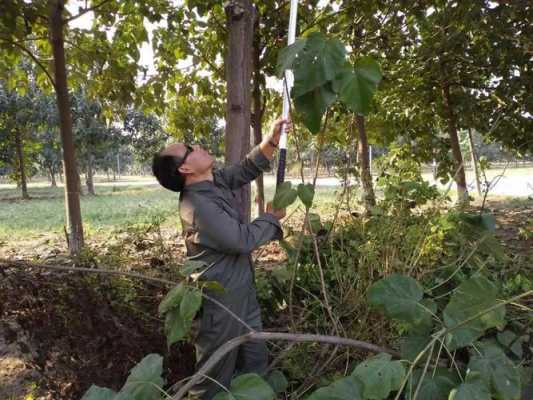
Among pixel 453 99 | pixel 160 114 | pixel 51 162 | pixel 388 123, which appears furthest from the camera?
pixel 51 162

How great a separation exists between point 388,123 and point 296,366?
6.21 metres

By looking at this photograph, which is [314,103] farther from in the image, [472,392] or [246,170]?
[246,170]

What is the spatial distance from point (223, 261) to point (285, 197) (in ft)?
1.72

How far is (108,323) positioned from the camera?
2119 millimetres

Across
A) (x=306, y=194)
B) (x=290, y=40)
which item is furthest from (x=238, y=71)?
(x=306, y=194)

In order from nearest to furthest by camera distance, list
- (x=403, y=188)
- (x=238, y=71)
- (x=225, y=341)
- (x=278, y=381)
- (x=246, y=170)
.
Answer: (x=278, y=381) → (x=225, y=341) → (x=246, y=170) → (x=238, y=71) → (x=403, y=188)

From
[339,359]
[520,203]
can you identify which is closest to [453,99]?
[520,203]

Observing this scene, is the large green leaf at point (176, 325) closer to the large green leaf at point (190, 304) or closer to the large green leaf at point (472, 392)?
the large green leaf at point (190, 304)

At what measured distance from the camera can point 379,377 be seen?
41.6 inches

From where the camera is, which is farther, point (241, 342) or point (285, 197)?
point (285, 197)

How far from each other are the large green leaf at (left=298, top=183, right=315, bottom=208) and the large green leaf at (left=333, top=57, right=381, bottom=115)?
1.46ft

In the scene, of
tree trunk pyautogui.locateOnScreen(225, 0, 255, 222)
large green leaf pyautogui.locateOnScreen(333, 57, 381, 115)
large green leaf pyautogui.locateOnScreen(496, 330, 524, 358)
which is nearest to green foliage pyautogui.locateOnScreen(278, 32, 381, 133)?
large green leaf pyautogui.locateOnScreen(333, 57, 381, 115)

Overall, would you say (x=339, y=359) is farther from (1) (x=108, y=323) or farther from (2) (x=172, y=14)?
(2) (x=172, y=14)

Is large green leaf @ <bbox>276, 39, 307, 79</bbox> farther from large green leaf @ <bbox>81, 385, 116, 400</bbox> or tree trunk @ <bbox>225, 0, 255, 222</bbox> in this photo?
tree trunk @ <bbox>225, 0, 255, 222</bbox>
